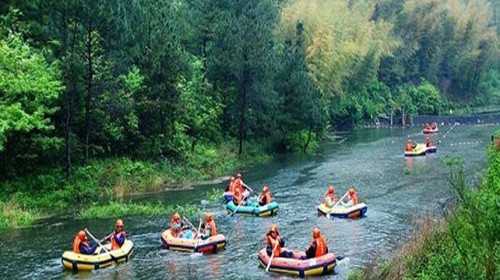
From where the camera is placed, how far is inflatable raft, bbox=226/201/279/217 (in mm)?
29234

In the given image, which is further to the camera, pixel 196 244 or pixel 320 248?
pixel 196 244

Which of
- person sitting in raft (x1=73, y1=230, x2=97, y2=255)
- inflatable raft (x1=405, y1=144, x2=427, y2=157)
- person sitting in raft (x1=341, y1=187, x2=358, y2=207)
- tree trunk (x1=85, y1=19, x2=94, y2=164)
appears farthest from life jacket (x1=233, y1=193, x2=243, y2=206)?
inflatable raft (x1=405, y1=144, x2=427, y2=157)

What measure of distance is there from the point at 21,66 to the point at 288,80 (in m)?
24.6

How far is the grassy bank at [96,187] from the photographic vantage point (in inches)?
1166

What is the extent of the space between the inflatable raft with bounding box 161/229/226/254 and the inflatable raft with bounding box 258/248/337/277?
3167mm

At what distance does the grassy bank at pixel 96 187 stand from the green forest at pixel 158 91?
3.2 inches

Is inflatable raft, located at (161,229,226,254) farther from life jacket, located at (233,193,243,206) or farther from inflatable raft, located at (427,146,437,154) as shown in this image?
inflatable raft, located at (427,146,437,154)

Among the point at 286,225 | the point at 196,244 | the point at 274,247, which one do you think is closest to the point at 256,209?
the point at 286,225

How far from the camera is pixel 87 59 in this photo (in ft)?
111

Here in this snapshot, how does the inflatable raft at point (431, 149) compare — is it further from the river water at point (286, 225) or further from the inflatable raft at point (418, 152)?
the river water at point (286, 225)

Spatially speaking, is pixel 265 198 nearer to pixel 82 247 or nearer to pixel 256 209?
pixel 256 209

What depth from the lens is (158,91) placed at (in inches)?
1543

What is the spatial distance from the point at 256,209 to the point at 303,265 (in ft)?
31.2

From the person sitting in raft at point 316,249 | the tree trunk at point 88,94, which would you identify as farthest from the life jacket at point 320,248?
the tree trunk at point 88,94
